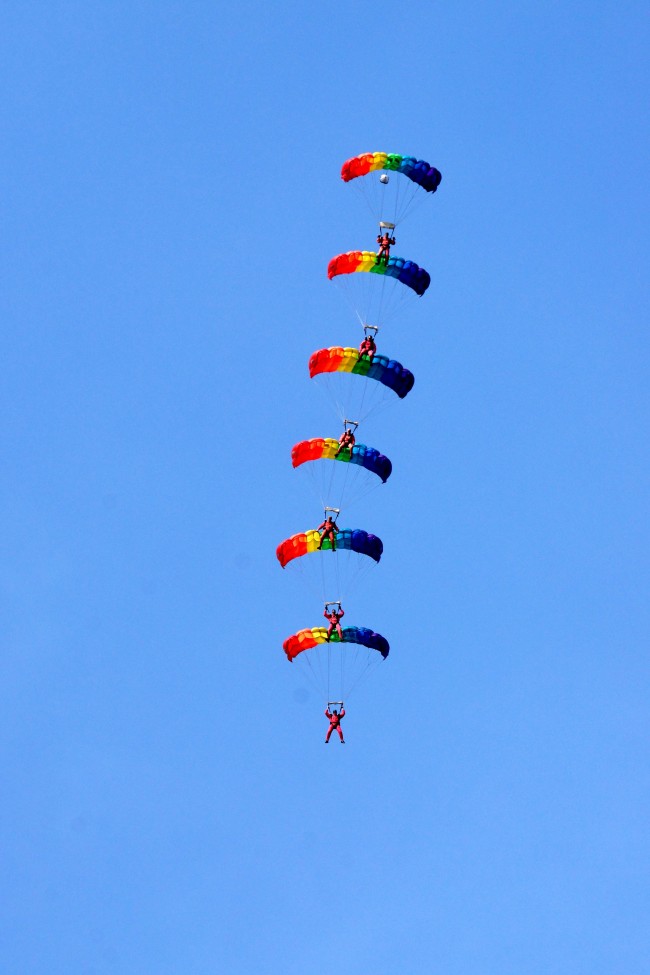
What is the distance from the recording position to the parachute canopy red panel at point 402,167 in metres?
52.2

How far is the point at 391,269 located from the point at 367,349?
2941 mm

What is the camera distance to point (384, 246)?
2057 inches

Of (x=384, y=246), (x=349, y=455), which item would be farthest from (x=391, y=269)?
(x=349, y=455)

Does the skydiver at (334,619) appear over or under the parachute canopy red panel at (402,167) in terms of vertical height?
under

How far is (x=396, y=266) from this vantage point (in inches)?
2030

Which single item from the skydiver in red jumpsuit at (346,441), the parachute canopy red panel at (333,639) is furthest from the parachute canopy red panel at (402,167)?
the parachute canopy red panel at (333,639)

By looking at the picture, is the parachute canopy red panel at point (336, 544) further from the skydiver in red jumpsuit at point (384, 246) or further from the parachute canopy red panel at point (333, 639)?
the skydiver in red jumpsuit at point (384, 246)

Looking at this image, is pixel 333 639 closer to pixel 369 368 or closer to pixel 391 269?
pixel 369 368

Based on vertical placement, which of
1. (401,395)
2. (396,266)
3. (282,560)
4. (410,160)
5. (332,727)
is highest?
(410,160)

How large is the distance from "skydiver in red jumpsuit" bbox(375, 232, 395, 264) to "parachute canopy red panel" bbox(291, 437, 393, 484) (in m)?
6.29

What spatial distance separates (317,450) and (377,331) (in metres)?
4.60


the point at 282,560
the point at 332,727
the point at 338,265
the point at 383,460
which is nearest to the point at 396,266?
the point at 338,265

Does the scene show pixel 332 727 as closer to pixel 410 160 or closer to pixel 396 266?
pixel 396 266

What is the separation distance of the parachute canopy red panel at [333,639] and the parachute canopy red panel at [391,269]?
447 inches
